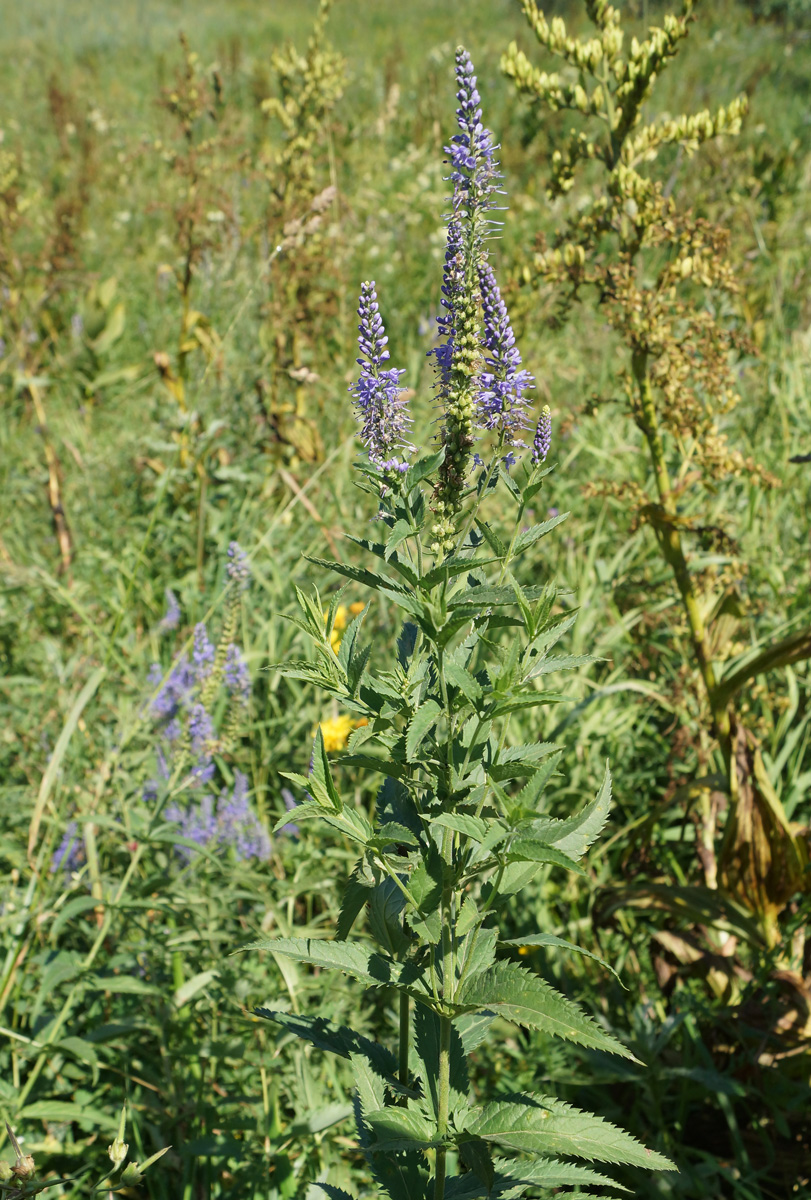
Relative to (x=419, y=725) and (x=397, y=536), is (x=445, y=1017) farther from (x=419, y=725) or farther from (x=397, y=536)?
(x=397, y=536)

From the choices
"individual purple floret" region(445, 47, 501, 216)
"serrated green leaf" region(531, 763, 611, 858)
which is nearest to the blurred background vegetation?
"serrated green leaf" region(531, 763, 611, 858)

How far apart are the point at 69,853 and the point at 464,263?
158 centimetres

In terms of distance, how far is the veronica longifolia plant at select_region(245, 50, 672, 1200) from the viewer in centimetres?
94

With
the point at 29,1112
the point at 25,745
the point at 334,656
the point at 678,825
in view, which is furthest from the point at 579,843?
the point at 25,745

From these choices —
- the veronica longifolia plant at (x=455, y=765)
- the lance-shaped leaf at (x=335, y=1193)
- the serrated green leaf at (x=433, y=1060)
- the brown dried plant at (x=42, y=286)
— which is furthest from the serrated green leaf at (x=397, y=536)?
the brown dried plant at (x=42, y=286)

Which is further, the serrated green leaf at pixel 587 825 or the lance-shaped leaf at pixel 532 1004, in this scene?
the serrated green leaf at pixel 587 825

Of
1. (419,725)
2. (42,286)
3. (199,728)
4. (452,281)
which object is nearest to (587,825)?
(419,725)

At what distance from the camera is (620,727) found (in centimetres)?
249

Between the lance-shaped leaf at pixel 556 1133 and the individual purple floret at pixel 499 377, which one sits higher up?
the individual purple floret at pixel 499 377

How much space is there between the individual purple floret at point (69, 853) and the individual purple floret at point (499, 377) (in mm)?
1349

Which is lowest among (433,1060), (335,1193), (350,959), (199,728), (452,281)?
(335,1193)

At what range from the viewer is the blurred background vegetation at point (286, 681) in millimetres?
1713

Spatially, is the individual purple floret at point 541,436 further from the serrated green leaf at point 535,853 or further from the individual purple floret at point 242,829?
the individual purple floret at point 242,829

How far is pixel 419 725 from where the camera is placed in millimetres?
906
